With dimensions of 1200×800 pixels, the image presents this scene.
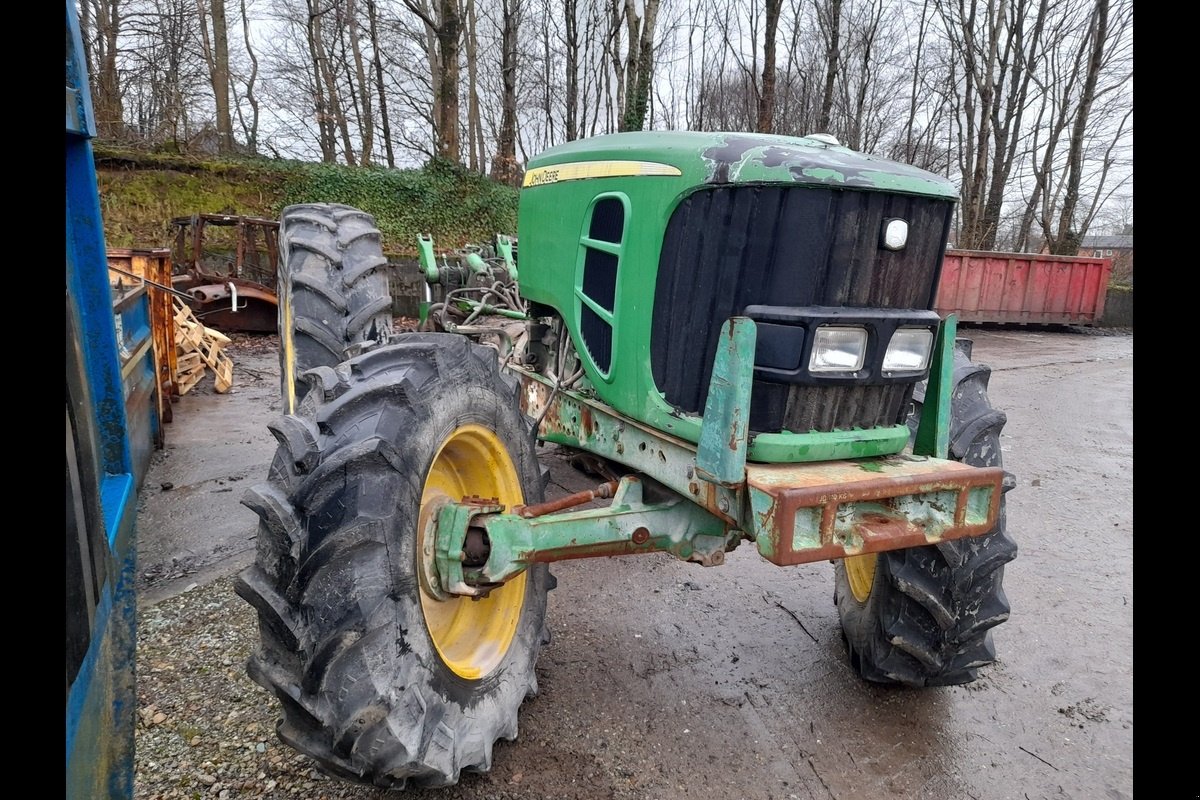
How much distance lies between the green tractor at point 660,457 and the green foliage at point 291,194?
1283 cm

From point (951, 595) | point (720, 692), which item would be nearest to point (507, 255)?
point (720, 692)

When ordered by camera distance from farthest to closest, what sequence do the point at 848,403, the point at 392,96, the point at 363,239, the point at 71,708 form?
the point at 392,96 < the point at 363,239 < the point at 848,403 < the point at 71,708

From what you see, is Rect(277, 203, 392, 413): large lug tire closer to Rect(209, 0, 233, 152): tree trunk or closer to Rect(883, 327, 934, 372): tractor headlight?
Rect(883, 327, 934, 372): tractor headlight

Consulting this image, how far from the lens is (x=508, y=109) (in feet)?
62.1

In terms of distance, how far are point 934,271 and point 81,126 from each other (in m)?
2.16

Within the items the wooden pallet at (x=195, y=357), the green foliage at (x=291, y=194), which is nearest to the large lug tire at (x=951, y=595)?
the wooden pallet at (x=195, y=357)

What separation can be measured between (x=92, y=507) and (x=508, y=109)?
1917 cm

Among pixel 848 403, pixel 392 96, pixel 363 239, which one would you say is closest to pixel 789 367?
pixel 848 403

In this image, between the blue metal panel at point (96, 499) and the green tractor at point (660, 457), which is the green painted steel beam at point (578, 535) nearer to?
the green tractor at point (660, 457)

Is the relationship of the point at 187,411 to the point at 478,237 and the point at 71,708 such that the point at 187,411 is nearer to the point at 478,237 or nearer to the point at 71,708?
the point at 71,708

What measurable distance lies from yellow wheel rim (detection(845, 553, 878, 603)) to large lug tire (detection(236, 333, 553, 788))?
4.90ft

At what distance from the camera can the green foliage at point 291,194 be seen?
13109 millimetres

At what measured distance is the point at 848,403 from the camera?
85.9 inches

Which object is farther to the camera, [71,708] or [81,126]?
[81,126]
